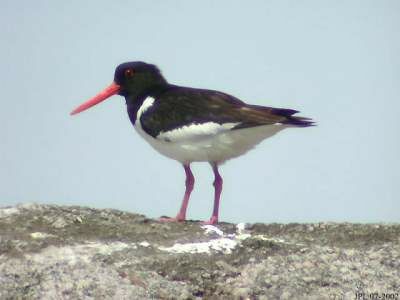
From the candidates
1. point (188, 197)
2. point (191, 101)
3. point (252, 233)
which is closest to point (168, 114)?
point (191, 101)

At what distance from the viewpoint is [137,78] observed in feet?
40.9

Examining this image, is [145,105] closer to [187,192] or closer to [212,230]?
[187,192]

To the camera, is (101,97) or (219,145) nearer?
(219,145)

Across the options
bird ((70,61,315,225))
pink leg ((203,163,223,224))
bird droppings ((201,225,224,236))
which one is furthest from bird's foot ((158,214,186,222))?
bird droppings ((201,225,224,236))

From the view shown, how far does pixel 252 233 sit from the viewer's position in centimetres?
962

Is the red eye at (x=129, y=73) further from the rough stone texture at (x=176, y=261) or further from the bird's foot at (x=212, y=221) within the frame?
the rough stone texture at (x=176, y=261)

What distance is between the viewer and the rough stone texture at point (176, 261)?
7.62 meters

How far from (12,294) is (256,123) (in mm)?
4156

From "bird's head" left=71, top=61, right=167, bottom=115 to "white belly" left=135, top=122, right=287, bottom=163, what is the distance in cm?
148

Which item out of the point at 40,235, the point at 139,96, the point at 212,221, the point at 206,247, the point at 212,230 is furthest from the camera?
the point at 139,96

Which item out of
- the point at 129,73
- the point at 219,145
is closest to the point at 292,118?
the point at 219,145

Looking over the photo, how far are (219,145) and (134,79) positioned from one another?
7.74 ft

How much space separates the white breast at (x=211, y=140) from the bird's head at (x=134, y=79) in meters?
1.46

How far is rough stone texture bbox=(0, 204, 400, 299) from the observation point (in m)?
7.62
